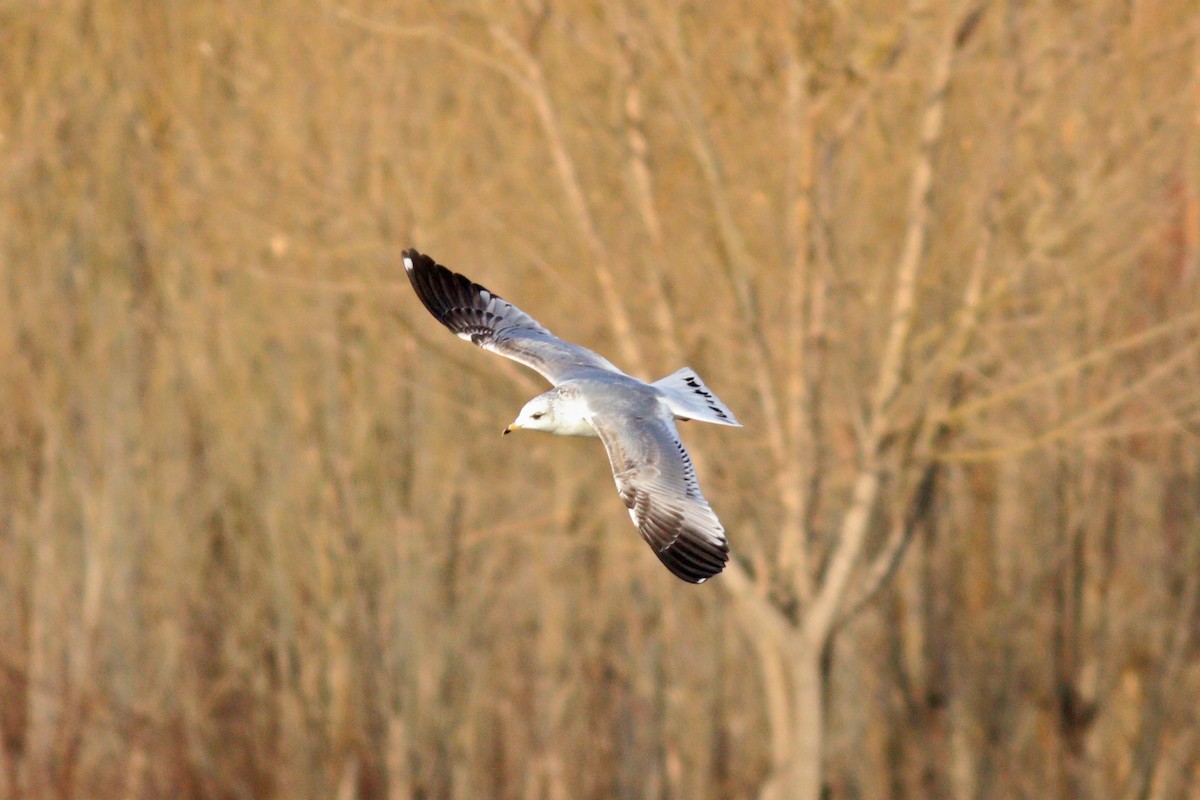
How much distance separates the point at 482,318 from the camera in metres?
4.55

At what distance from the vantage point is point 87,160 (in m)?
7.59

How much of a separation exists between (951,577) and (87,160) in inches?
170

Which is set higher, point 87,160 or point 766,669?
point 87,160

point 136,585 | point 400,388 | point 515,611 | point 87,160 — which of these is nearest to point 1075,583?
point 515,611

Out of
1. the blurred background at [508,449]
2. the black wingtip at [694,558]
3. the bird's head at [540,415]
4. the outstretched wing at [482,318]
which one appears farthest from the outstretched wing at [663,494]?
the blurred background at [508,449]

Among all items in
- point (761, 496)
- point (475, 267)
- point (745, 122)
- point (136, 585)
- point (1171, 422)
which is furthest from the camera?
point (136, 585)

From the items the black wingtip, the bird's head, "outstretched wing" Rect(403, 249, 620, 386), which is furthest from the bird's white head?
"outstretched wing" Rect(403, 249, 620, 386)

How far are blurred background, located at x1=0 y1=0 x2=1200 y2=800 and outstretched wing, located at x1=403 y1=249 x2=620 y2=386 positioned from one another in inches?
49.1

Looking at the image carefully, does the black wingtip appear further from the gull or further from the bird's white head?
the bird's white head

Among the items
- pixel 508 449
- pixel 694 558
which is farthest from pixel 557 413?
pixel 508 449

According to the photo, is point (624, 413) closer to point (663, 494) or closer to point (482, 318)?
point (663, 494)

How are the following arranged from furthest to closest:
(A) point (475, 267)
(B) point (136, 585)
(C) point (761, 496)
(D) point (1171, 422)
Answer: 1. (B) point (136, 585)
2. (A) point (475, 267)
3. (C) point (761, 496)
4. (D) point (1171, 422)

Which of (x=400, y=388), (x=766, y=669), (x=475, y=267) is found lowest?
(x=766, y=669)

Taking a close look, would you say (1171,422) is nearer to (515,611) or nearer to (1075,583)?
(1075,583)
